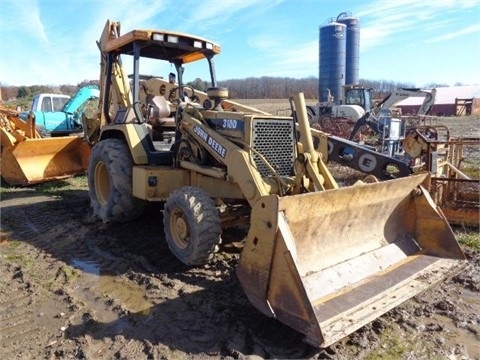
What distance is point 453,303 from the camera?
12.5 feet

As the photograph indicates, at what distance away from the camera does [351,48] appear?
90.2 ft

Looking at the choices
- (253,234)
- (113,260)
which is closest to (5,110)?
(113,260)

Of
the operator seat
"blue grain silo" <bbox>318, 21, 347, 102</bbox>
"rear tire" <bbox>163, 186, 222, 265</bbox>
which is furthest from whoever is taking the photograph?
"blue grain silo" <bbox>318, 21, 347, 102</bbox>

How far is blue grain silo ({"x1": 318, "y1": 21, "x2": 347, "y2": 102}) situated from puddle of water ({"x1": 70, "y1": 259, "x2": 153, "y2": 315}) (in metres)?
23.4

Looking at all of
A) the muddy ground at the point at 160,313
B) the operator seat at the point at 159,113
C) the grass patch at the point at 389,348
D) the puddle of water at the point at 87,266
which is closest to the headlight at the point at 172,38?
the operator seat at the point at 159,113

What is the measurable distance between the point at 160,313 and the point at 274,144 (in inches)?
83.9

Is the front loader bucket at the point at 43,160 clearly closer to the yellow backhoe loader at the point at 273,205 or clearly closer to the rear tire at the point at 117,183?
the yellow backhoe loader at the point at 273,205

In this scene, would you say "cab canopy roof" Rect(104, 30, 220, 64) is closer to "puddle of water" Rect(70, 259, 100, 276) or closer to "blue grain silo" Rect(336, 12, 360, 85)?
"puddle of water" Rect(70, 259, 100, 276)

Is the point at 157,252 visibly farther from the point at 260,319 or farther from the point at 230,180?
the point at 260,319

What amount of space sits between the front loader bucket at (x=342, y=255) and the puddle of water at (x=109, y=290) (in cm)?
104

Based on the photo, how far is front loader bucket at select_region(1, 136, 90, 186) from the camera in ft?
27.7

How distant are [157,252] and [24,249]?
1750 mm

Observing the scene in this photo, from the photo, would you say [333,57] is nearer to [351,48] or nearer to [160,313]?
[351,48]

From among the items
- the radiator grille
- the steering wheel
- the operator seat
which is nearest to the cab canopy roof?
the steering wheel
